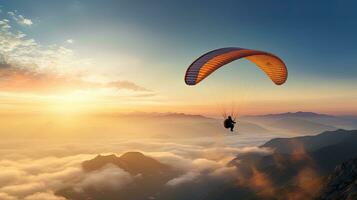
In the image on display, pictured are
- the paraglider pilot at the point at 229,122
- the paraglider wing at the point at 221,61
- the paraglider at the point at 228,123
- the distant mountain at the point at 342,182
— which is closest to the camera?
the paraglider wing at the point at 221,61

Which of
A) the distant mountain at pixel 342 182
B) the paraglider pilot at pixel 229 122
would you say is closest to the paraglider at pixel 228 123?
the paraglider pilot at pixel 229 122

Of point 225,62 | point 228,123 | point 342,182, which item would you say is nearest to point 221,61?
point 225,62

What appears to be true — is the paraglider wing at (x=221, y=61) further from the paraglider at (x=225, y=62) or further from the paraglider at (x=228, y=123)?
the paraglider at (x=228, y=123)

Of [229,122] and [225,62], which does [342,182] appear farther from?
[225,62]

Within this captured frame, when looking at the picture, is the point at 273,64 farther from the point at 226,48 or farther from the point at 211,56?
the point at 211,56

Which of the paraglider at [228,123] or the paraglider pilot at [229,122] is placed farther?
the paraglider pilot at [229,122]

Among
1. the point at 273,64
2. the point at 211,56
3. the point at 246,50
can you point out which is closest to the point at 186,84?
the point at 211,56

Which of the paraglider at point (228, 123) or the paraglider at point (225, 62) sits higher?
the paraglider at point (225, 62)

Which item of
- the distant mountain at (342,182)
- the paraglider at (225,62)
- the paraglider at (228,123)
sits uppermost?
the paraglider at (225,62)
